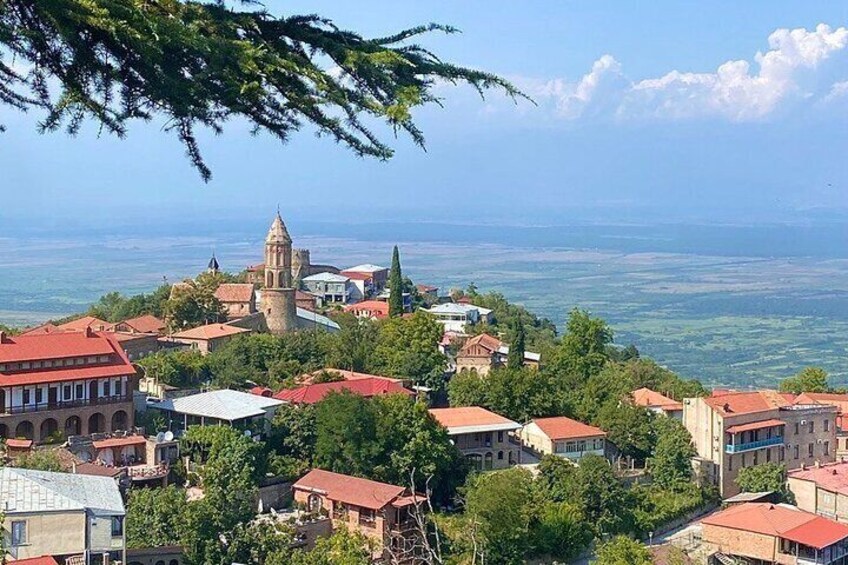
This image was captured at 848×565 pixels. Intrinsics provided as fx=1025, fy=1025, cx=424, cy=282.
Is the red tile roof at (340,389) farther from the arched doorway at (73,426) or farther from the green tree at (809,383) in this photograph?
the green tree at (809,383)

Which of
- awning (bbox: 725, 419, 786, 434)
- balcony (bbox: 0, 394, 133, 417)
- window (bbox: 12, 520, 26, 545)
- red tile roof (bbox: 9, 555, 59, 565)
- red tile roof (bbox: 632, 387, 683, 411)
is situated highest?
balcony (bbox: 0, 394, 133, 417)

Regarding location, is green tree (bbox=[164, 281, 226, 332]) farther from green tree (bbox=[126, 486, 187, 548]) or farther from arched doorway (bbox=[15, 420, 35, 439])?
green tree (bbox=[126, 486, 187, 548])

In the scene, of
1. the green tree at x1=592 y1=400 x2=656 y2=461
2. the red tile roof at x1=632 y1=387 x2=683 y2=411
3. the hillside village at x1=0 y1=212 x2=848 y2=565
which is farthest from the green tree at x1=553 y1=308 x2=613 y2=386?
the green tree at x1=592 y1=400 x2=656 y2=461

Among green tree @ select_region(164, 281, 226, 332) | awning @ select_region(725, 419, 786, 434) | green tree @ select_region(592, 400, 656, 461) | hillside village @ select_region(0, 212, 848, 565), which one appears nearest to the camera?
hillside village @ select_region(0, 212, 848, 565)

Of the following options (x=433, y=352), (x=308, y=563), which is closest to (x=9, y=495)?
(x=308, y=563)

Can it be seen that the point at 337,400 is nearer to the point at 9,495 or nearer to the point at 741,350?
the point at 9,495
